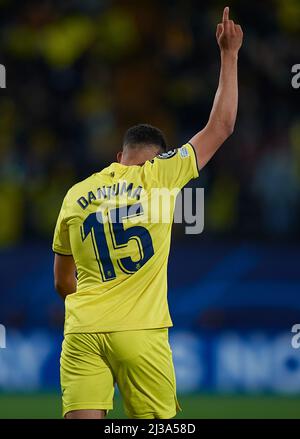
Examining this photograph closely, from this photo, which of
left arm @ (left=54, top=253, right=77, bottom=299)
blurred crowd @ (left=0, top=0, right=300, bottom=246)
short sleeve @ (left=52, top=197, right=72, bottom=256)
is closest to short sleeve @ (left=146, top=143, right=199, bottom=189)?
short sleeve @ (left=52, top=197, right=72, bottom=256)

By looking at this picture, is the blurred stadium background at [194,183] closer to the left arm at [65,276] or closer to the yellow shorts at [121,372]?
the left arm at [65,276]

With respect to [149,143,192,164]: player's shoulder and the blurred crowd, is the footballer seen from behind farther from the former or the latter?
the blurred crowd

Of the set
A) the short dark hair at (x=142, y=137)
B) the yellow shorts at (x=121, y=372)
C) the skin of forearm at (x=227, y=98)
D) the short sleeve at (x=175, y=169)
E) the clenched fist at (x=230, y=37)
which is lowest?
the yellow shorts at (x=121, y=372)

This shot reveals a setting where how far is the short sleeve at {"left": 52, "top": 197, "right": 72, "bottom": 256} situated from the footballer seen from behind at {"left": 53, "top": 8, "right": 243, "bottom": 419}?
28 millimetres

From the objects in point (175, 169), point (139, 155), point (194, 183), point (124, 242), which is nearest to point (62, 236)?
point (124, 242)

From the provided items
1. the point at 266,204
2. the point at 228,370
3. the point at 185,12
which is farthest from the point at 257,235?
the point at 185,12

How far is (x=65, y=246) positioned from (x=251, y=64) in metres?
7.50

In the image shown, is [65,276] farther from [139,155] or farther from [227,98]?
[227,98]

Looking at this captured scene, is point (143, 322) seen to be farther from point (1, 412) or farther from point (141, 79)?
point (141, 79)

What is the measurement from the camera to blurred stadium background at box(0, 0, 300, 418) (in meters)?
10.1

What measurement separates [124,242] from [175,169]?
44cm

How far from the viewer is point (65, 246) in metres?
5.18

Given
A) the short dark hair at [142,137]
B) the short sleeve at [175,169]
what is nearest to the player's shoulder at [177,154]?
the short sleeve at [175,169]

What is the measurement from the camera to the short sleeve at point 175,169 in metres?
5.00
